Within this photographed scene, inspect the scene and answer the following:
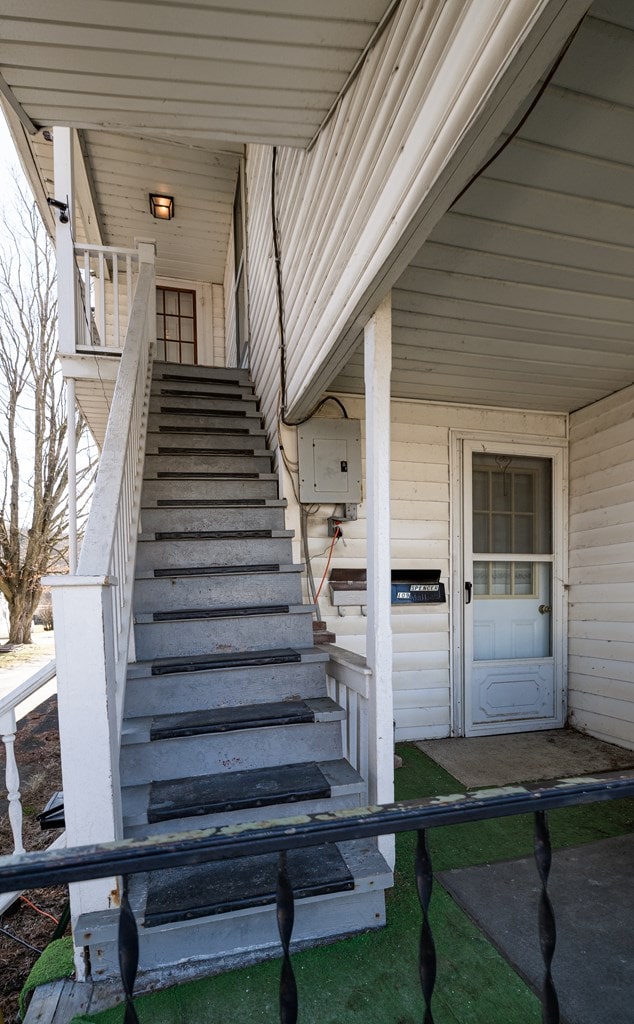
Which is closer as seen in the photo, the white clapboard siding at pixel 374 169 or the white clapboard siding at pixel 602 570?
the white clapboard siding at pixel 374 169

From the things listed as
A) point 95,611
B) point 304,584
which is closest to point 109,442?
point 95,611

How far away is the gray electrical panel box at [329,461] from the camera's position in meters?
3.46

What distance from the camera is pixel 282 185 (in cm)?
334

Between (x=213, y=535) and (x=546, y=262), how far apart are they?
2302 mm

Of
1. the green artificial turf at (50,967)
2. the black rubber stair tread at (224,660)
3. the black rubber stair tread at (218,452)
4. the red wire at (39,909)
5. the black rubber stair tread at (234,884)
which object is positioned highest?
the black rubber stair tread at (218,452)

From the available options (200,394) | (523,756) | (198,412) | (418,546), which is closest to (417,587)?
(418,546)

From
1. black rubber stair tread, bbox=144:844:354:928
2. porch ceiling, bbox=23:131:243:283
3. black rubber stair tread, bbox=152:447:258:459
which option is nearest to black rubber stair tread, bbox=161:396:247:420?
black rubber stair tread, bbox=152:447:258:459

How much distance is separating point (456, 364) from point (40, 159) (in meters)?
4.59

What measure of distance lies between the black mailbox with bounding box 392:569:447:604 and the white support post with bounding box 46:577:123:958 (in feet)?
8.26

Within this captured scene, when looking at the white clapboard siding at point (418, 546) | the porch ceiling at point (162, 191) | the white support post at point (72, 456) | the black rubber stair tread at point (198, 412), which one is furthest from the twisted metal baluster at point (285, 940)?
the porch ceiling at point (162, 191)

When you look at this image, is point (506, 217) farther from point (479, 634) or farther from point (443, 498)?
point (479, 634)

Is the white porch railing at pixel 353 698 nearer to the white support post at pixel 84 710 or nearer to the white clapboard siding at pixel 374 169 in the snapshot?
the white support post at pixel 84 710

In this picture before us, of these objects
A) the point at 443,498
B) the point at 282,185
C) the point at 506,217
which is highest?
the point at 282,185

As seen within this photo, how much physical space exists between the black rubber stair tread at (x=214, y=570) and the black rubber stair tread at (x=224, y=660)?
19.5 inches
